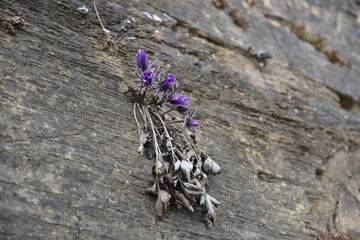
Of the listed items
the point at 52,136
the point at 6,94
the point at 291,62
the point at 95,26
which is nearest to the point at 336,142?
the point at 291,62

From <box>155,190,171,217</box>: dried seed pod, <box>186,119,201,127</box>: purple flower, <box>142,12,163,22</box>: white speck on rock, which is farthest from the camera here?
<box>142,12,163,22</box>: white speck on rock

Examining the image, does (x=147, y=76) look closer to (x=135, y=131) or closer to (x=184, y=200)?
(x=135, y=131)

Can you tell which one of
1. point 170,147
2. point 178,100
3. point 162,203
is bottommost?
point 162,203

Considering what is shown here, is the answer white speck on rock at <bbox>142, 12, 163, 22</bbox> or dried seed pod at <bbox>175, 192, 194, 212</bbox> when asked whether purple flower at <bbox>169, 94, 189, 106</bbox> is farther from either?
white speck on rock at <bbox>142, 12, 163, 22</bbox>

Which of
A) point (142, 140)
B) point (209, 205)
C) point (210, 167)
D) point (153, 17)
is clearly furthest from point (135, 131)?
point (153, 17)

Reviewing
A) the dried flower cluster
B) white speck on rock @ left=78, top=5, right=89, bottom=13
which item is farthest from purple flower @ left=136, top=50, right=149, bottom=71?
white speck on rock @ left=78, top=5, right=89, bottom=13

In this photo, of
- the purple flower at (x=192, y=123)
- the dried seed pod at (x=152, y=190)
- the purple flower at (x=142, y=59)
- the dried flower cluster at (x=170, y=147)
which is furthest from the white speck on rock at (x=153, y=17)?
the dried seed pod at (x=152, y=190)

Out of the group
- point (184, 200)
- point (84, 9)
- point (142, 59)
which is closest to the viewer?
point (184, 200)
